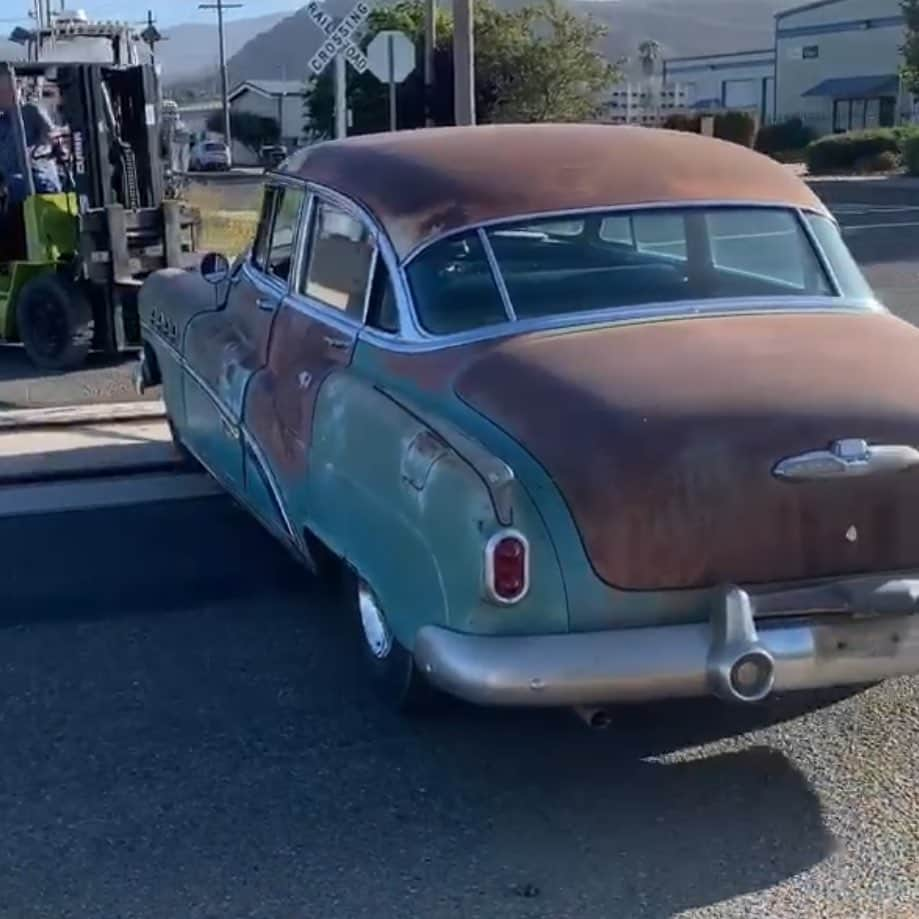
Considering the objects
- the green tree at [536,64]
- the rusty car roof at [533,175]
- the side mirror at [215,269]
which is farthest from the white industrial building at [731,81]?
the rusty car roof at [533,175]

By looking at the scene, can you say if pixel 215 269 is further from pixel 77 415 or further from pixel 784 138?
pixel 784 138

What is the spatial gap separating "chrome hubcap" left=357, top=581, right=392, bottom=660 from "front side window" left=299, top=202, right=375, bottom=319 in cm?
100

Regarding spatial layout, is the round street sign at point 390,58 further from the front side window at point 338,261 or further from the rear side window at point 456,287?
the rear side window at point 456,287

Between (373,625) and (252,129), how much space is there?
78639 millimetres

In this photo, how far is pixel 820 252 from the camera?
5840 mm

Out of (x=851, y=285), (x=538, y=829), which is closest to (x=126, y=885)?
(x=538, y=829)

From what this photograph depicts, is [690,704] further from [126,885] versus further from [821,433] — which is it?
[126,885]

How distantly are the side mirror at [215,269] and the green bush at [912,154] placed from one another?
117 ft

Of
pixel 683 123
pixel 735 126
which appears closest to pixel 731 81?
pixel 735 126

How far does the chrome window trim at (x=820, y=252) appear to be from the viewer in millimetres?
5750

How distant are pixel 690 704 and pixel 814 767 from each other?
0.55 meters

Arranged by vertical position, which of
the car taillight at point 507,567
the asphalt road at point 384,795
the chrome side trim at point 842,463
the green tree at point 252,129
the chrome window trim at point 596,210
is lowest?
the green tree at point 252,129

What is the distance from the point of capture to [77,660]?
598cm

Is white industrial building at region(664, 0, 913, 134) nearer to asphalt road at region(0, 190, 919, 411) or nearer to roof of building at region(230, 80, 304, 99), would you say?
roof of building at region(230, 80, 304, 99)
